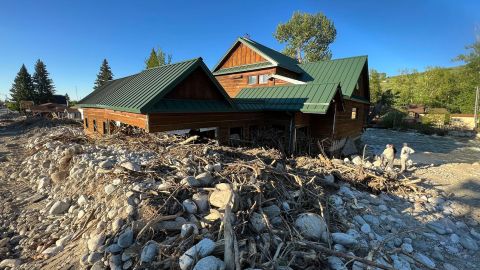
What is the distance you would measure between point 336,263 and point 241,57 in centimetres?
1759

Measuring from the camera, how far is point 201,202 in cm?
418

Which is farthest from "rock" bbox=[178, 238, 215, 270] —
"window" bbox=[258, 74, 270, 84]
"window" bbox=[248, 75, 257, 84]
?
"window" bbox=[248, 75, 257, 84]

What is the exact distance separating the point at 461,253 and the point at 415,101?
62.0 meters

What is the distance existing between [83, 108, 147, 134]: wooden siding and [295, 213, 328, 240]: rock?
6.56 m

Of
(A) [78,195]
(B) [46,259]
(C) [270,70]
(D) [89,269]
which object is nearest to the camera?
(D) [89,269]

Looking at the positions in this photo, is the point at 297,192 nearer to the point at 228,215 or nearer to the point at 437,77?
the point at 228,215

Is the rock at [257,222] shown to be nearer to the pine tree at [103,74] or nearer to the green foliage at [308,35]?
the green foliage at [308,35]

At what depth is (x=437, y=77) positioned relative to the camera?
51.6 metres

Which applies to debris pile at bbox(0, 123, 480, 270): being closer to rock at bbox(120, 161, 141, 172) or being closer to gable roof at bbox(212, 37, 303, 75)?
rock at bbox(120, 161, 141, 172)

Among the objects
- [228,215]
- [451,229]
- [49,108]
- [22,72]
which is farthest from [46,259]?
[22,72]

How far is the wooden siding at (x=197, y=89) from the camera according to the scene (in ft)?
31.4

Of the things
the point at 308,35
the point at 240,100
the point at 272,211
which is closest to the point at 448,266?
the point at 272,211

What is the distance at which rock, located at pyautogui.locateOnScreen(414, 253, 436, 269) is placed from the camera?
14.0 ft

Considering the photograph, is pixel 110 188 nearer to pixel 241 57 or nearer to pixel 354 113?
pixel 241 57
